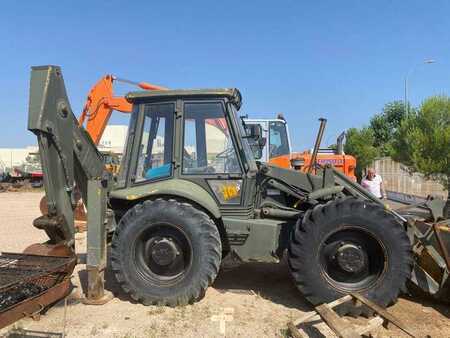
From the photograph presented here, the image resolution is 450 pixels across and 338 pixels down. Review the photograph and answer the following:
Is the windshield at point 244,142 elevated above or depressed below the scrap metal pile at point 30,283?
above

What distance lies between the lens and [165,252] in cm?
510

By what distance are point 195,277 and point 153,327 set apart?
765mm

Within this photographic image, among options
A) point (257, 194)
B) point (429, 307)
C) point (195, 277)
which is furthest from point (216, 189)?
point (429, 307)

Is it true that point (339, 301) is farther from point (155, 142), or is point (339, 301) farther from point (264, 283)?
point (155, 142)

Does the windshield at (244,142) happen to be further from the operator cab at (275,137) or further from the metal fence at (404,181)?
the metal fence at (404,181)

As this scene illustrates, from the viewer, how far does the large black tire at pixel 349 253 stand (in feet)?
15.5

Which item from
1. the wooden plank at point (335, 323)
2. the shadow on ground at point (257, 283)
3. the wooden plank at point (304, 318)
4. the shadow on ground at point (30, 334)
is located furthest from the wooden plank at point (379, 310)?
the shadow on ground at point (30, 334)

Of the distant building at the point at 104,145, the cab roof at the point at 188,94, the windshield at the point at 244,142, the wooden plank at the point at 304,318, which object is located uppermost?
the distant building at the point at 104,145

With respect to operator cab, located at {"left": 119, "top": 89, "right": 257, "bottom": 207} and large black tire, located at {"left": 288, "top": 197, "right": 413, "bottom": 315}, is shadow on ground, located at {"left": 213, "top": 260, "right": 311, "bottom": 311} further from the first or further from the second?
operator cab, located at {"left": 119, "top": 89, "right": 257, "bottom": 207}

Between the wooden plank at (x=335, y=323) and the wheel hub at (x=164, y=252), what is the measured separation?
1.69 meters

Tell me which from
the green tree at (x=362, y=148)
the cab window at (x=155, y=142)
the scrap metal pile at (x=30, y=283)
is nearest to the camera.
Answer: the scrap metal pile at (x=30, y=283)

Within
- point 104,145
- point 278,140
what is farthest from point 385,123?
point 278,140

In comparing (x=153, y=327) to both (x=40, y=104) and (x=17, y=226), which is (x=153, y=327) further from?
(x=17, y=226)

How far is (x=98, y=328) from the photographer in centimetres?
446
